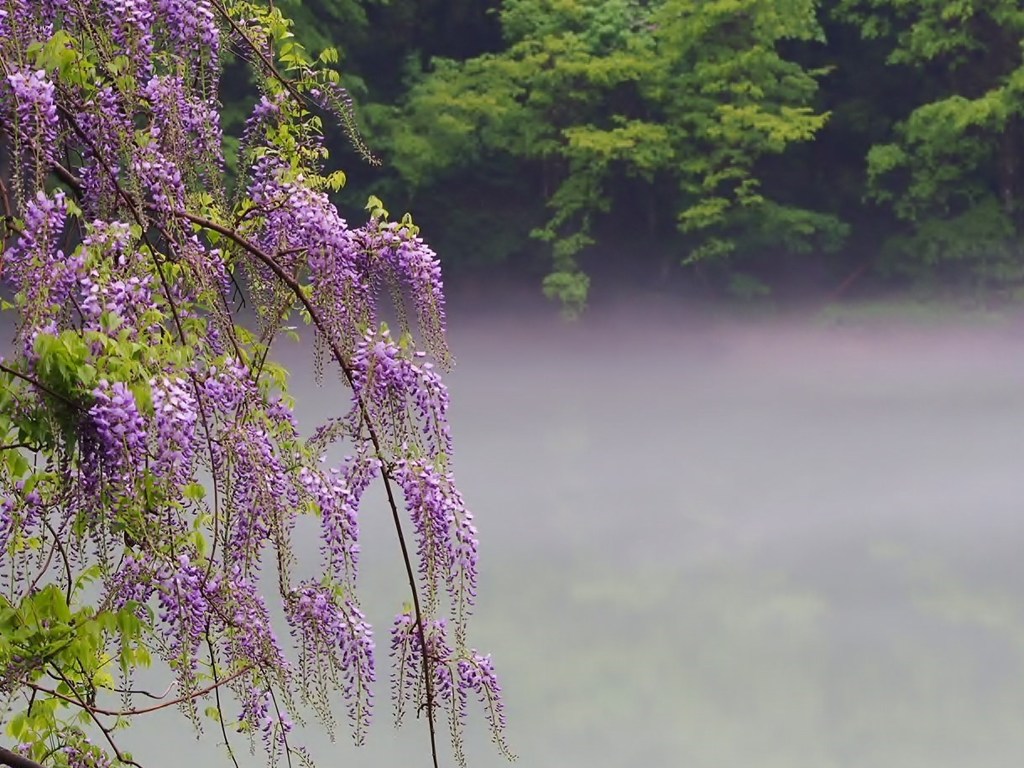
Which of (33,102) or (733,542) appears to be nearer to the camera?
(33,102)

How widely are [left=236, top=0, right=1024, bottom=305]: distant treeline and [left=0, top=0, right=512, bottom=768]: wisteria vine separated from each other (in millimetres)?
13629

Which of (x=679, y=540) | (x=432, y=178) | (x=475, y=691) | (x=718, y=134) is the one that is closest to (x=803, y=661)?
(x=679, y=540)

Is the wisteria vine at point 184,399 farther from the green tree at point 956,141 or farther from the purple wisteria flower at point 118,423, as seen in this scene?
the green tree at point 956,141

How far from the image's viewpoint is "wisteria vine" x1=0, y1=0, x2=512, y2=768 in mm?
1936

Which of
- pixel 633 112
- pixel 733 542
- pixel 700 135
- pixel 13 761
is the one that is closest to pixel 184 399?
pixel 13 761

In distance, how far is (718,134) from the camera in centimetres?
1609

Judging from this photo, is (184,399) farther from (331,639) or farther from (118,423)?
(331,639)

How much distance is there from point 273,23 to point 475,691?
1086mm

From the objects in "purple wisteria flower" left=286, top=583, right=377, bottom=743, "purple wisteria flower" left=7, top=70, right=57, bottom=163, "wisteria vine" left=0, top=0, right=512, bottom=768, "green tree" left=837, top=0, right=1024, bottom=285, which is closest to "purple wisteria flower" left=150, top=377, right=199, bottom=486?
"wisteria vine" left=0, top=0, right=512, bottom=768

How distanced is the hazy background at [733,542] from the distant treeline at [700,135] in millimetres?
794

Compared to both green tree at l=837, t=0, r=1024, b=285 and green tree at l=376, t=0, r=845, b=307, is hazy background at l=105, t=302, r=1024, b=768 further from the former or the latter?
green tree at l=376, t=0, r=845, b=307

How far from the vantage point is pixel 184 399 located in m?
1.93

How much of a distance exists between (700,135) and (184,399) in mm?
14626

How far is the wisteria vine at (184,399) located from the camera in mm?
1936
